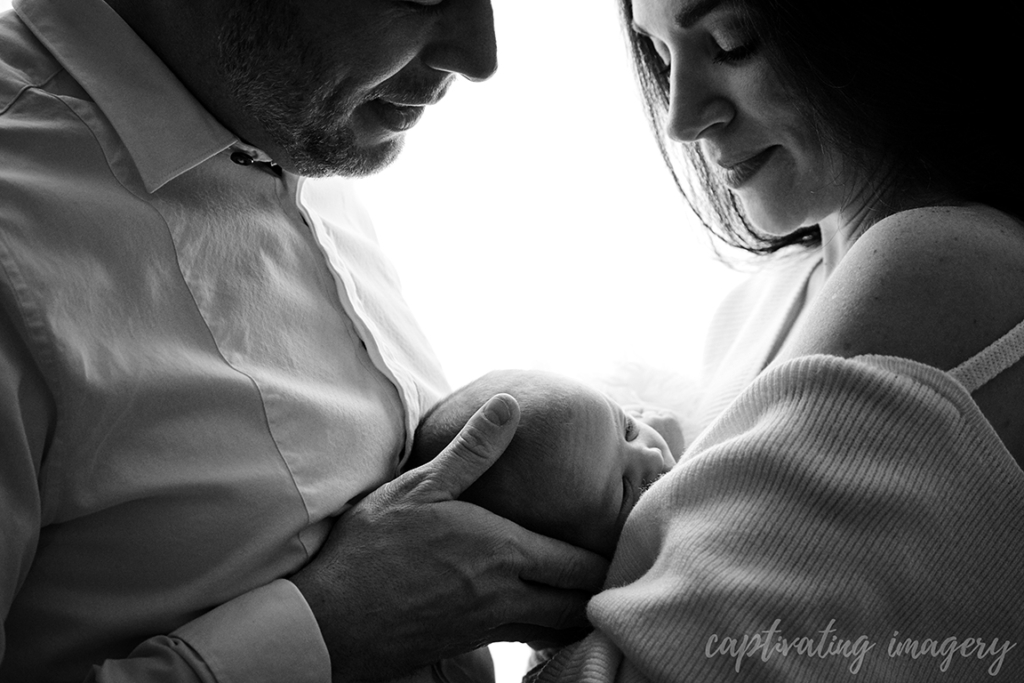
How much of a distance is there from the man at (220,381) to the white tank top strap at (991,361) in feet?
1.76

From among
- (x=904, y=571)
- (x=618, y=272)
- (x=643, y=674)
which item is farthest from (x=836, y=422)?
(x=618, y=272)

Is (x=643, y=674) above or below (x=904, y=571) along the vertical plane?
below

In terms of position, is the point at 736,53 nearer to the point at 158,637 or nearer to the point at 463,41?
the point at 463,41

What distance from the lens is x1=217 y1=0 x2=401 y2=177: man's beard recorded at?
4.28 feet

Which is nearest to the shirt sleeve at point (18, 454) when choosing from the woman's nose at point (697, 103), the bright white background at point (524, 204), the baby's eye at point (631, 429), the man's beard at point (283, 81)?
the man's beard at point (283, 81)

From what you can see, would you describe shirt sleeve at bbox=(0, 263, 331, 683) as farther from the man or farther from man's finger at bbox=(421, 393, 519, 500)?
man's finger at bbox=(421, 393, 519, 500)

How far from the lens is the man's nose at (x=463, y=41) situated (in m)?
1.41

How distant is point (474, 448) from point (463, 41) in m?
0.61

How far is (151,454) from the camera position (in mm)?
1129

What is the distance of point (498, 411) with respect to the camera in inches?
49.9

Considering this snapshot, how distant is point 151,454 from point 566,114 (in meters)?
1.47

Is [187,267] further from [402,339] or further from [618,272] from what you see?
[618,272]

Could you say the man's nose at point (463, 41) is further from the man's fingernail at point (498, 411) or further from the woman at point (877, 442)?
the man's fingernail at point (498, 411)

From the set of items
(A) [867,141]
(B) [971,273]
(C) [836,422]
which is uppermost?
(A) [867,141]
